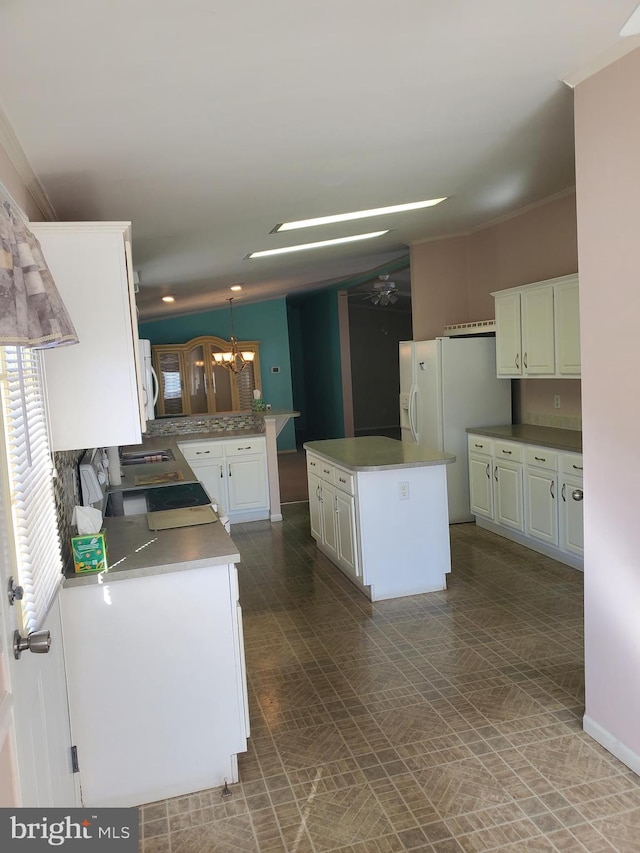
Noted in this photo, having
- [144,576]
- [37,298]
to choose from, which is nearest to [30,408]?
[37,298]

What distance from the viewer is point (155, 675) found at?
Answer: 2490 millimetres

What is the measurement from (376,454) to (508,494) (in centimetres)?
137

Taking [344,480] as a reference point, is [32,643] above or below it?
above

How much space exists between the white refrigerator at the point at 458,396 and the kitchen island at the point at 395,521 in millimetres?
1446

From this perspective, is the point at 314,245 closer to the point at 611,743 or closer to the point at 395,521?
the point at 395,521

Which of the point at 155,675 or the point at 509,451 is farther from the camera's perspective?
the point at 509,451

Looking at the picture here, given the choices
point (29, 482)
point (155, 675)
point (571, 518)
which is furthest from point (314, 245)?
point (29, 482)

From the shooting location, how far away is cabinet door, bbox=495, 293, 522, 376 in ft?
17.9

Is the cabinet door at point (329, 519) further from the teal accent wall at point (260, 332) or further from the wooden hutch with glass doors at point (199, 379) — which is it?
the teal accent wall at point (260, 332)

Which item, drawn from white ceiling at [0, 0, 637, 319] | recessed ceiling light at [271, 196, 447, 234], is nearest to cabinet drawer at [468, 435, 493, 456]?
recessed ceiling light at [271, 196, 447, 234]

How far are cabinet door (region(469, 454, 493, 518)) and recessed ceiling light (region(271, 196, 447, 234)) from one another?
2.25 meters

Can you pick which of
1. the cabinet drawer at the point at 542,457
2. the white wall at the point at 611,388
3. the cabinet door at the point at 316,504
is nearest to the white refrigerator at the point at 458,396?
the cabinet drawer at the point at 542,457

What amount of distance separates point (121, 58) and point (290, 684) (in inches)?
111

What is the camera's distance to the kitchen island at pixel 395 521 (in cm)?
438
